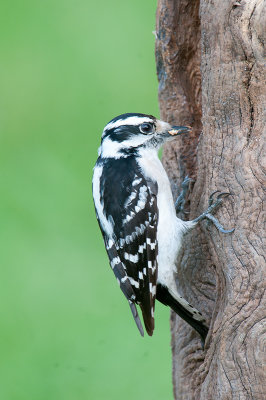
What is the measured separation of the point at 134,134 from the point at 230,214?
3.13ft

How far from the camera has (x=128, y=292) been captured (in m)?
5.03

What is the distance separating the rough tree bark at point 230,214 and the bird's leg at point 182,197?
0.72 feet

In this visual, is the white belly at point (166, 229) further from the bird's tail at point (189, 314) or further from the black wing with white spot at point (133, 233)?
the bird's tail at point (189, 314)

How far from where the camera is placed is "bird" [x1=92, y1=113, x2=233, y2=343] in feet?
16.5

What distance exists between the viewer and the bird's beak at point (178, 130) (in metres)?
5.21

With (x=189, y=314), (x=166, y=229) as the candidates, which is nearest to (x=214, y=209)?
(x=166, y=229)

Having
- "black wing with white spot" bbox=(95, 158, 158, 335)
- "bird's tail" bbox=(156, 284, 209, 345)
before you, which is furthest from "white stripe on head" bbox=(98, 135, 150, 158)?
"bird's tail" bbox=(156, 284, 209, 345)

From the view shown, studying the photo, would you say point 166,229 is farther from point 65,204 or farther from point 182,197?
point 65,204

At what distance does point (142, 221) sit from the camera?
16.8 ft

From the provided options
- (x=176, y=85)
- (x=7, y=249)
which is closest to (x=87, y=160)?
(x=7, y=249)

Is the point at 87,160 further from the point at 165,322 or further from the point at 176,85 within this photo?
the point at 176,85

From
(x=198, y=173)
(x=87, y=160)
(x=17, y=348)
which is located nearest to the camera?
(x=198, y=173)

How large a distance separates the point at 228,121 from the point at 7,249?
12.7 ft

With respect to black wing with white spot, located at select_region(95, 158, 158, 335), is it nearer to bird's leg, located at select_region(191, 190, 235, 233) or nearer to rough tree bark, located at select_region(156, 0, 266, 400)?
rough tree bark, located at select_region(156, 0, 266, 400)
